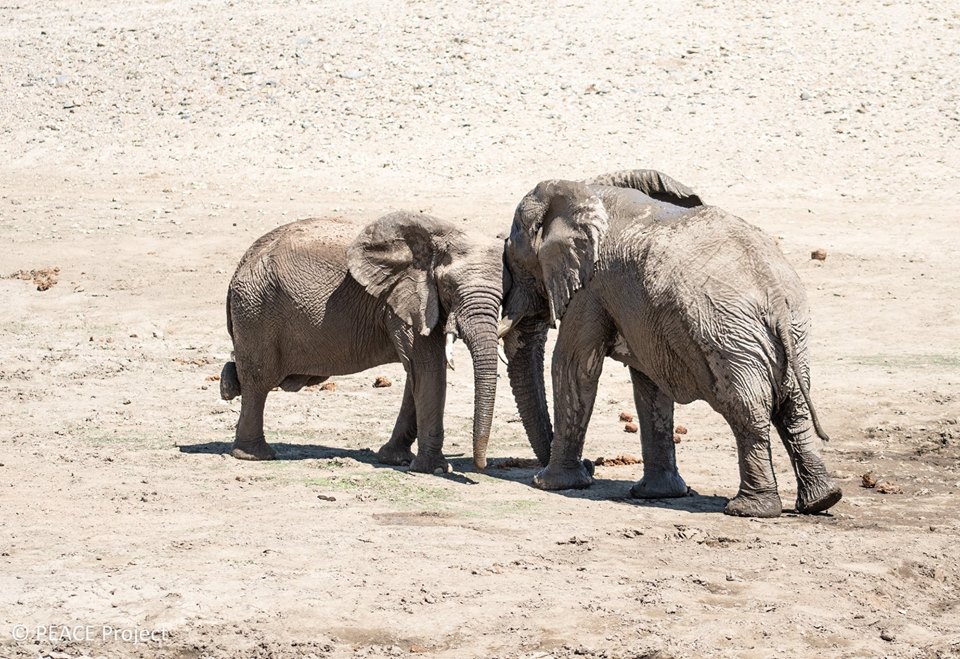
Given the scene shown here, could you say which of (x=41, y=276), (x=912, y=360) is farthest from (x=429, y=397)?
(x=41, y=276)

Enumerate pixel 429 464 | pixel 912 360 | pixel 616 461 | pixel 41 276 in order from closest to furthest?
1. pixel 429 464
2. pixel 616 461
3. pixel 912 360
4. pixel 41 276

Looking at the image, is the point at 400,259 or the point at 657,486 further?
the point at 400,259

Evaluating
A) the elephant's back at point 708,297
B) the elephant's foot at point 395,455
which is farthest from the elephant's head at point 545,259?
the elephant's foot at point 395,455

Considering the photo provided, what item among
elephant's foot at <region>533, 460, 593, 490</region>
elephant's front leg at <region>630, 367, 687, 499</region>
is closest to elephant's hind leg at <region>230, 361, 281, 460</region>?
→ elephant's foot at <region>533, 460, 593, 490</region>

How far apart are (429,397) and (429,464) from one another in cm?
43

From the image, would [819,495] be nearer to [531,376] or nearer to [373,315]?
[531,376]

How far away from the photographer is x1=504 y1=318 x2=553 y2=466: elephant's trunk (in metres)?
10.3

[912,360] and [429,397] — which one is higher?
[429,397]

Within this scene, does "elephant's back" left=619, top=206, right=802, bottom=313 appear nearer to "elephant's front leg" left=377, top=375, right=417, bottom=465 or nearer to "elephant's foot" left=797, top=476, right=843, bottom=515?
"elephant's foot" left=797, top=476, right=843, bottom=515

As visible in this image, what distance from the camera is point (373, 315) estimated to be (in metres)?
10.5

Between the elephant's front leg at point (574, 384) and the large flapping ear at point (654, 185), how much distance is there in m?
0.98

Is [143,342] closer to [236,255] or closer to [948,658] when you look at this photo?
[236,255]

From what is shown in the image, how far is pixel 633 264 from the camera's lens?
923 centimetres

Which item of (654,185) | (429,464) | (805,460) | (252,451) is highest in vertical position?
(654,185)
